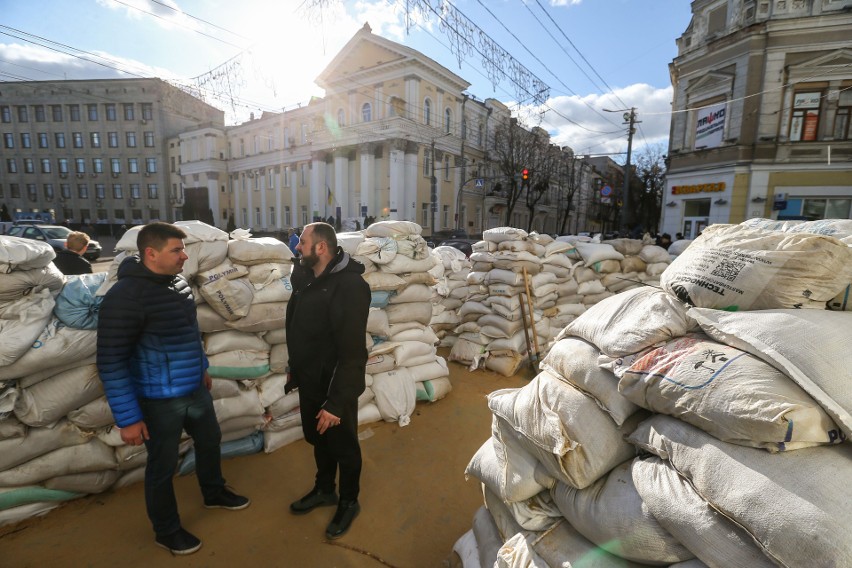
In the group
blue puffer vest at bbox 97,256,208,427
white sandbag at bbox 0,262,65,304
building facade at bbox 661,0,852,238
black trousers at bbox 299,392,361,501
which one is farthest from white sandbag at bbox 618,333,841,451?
building facade at bbox 661,0,852,238

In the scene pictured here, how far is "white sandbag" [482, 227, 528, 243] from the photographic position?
5.29 meters

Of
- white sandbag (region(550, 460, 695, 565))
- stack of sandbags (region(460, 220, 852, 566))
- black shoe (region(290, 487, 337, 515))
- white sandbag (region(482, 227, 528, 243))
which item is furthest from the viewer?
white sandbag (region(482, 227, 528, 243))

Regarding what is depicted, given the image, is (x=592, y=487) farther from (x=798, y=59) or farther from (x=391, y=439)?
(x=798, y=59)

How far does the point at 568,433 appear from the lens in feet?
5.15

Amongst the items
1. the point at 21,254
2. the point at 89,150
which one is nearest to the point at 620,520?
the point at 21,254

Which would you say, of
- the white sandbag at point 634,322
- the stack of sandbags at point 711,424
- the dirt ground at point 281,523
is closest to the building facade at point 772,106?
the white sandbag at point 634,322

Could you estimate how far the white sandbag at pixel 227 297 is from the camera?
2.84 meters

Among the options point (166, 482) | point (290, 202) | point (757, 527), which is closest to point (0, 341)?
point (166, 482)

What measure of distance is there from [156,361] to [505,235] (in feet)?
14.2

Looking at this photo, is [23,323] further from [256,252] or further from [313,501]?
[313,501]

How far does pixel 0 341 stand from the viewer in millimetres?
2158

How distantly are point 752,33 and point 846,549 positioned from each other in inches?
828

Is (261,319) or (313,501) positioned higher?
(261,319)

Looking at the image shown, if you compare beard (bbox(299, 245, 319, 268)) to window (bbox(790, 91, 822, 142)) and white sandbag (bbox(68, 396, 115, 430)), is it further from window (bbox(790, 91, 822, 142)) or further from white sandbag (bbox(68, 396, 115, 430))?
window (bbox(790, 91, 822, 142))
